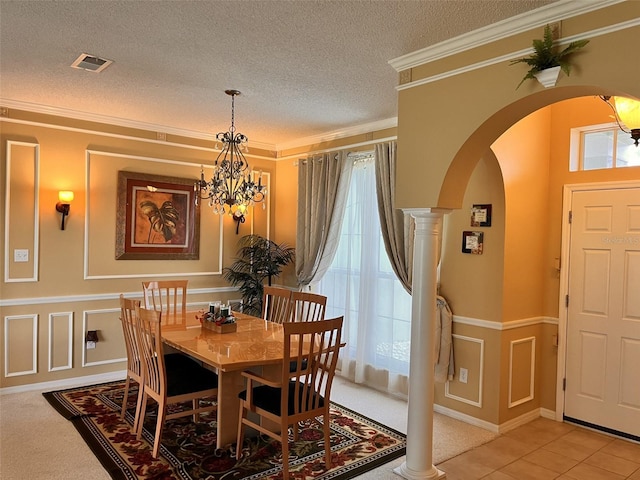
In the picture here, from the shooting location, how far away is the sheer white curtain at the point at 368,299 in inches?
184

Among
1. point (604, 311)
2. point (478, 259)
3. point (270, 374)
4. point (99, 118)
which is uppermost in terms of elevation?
point (99, 118)

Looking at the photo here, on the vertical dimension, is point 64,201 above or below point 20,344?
above

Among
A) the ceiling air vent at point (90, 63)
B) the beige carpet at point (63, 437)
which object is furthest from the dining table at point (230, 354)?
the ceiling air vent at point (90, 63)

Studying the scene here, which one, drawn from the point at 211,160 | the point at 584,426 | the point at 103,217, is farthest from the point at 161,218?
the point at 584,426

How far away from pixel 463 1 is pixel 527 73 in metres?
0.51

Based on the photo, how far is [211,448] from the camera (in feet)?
10.8

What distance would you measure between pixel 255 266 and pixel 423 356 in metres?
3.12

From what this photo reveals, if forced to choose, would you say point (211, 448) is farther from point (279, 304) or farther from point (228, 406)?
point (279, 304)

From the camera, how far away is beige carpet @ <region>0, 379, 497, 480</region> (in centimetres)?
297

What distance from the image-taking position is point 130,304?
3.32 m

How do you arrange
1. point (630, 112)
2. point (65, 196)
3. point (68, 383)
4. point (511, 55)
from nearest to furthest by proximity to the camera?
point (511, 55) < point (630, 112) < point (65, 196) < point (68, 383)

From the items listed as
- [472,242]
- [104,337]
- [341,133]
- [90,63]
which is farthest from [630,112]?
[104,337]

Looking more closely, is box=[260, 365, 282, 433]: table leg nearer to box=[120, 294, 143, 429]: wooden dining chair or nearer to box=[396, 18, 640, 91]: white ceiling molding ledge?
box=[120, 294, 143, 429]: wooden dining chair

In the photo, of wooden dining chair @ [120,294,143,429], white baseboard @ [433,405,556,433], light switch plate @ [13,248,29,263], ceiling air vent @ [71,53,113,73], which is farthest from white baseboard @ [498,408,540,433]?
light switch plate @ [13,248,29,263]
